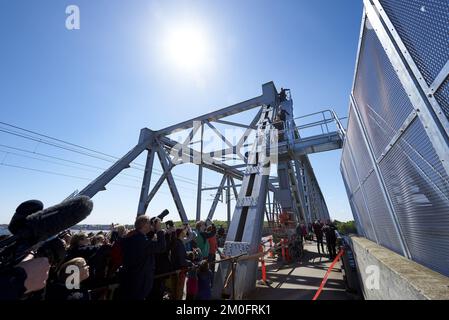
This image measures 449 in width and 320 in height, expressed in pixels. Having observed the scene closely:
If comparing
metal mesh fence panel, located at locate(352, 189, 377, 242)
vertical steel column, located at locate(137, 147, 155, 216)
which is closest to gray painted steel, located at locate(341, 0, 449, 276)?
metal mesh fence panel, located at locate(352, 189, 377, 242)

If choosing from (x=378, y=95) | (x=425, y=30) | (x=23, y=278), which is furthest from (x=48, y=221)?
(x=378, y=95)

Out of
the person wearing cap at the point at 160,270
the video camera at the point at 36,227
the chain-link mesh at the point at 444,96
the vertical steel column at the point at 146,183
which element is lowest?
the person wearing cap at the point at 160,270

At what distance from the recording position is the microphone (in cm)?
112

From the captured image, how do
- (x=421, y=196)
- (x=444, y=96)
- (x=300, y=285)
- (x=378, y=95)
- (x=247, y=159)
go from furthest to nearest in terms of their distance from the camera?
(x=247, y=159) < (x=300, y=285) < (x=378, y=95) < (x=421, y=196) < (x=444, y=96)

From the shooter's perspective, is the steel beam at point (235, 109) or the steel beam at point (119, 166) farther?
the steel beam at point (235, 109)

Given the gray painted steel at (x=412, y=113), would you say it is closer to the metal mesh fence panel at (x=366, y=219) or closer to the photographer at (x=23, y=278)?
the metal mesh fence panel at (x=366, y=219)

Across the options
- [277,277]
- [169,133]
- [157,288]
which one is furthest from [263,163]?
[169,133]

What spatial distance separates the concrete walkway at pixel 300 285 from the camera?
16.8ft

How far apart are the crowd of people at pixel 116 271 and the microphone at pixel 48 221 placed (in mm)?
162

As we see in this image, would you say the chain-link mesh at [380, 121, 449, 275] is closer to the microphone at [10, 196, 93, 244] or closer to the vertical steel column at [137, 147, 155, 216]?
the microphone at [10, 196, 93, 244]

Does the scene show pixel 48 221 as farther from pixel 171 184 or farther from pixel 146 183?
pixel 171 184

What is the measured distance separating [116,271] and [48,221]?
2.75 m

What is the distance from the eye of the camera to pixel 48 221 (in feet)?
3.69

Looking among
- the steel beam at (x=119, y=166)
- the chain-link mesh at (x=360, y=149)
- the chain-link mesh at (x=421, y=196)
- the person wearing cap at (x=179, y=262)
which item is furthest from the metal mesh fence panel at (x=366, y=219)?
the steel beam at (x=119, y=166)
